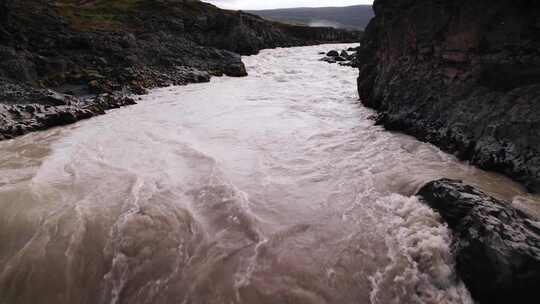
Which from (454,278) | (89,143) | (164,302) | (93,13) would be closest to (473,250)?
(454,278)

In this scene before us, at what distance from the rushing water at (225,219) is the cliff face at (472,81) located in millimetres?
706

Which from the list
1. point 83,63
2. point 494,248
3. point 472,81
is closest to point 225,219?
point 494,248

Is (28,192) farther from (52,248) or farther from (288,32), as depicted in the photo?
(288,32)

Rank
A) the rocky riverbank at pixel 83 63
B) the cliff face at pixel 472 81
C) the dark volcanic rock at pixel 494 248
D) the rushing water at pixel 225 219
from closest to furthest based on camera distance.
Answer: the dark volcanic rock at pixel 494 248 → the rushing water at pixel 225 219 → the cliff face at pixel 472 81 → the rocky riverbank at pixel 83 63

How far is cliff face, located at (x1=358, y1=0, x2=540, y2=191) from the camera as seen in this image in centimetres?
795

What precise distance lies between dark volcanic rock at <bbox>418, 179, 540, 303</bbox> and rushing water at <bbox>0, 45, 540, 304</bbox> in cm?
28

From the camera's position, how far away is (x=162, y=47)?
30719 mm

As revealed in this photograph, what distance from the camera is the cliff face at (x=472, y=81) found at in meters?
7.95

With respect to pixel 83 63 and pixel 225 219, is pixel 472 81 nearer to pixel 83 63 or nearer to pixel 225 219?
pixel 225 219

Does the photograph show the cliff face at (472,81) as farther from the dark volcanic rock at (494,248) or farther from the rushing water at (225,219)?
the dark volcanic rock at (494,248)

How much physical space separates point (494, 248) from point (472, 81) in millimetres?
6990

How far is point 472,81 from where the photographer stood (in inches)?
390

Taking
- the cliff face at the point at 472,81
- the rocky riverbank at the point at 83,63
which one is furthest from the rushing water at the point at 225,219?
the rocky riverbank at the point at 83,63

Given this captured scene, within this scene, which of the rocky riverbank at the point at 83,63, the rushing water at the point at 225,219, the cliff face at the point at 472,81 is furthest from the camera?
the rocky riverbank at the point at 83,63
